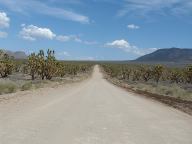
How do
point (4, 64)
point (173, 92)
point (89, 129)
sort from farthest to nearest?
point (4, 64) < point (173, 92) < point (89, 129)

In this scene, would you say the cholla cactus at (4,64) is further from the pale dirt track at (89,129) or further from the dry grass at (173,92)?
the pale dirt track at (89,129)

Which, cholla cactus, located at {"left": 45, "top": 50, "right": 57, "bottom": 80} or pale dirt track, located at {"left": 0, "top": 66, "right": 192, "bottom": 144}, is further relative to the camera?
cholla cactus, located at {"left": 45, "top": 50, "right": 57, "bottom": 80}

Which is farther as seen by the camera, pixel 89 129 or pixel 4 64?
pixel 4 64

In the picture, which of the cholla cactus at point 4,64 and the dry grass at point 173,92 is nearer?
the dry grass at point 173,92

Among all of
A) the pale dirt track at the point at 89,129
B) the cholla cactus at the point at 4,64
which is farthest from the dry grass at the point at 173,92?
the cholla cactus at the point at 4,64

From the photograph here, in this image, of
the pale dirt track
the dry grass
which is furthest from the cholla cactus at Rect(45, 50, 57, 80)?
the pale dirt track

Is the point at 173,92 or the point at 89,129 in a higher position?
the point at 89,129

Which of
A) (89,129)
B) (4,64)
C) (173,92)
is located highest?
(4,64)

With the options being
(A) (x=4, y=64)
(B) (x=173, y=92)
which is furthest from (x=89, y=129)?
(A) (x=4, y=64)

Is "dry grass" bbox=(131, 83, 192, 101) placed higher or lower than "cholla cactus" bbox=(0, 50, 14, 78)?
lower

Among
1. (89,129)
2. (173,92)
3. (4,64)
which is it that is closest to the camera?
(89,129)

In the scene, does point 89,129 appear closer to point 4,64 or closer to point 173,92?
point 173,92

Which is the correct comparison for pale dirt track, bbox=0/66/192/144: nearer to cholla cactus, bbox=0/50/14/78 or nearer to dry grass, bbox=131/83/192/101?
dry grass, bbox=131/83/192/101

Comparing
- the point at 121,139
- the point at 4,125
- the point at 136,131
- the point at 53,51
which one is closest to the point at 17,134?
the point at 4,125
